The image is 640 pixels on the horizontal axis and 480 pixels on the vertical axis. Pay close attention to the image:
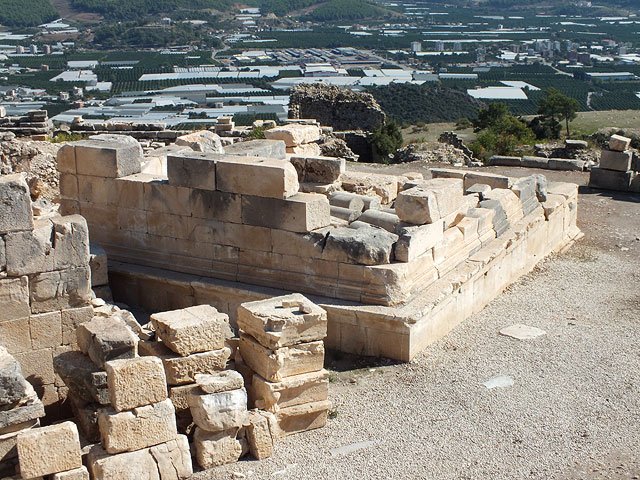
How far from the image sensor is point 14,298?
8.07 meters

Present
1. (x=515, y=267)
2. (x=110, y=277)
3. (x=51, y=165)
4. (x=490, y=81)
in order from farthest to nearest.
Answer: (x=490, y=81) < (x=51, y=165) < (x=515, y=267) < (x=110, y=277)

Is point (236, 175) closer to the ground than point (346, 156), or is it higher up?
higher up

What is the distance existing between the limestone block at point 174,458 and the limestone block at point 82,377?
0.66 meters

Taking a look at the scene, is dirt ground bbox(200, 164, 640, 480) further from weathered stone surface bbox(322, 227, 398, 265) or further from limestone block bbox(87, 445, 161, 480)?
weathered stone surface bbox(322, 227, 398, 265)

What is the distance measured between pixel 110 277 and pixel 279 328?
3.87 m

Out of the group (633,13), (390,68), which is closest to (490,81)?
(390,68)

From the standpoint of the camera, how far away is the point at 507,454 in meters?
7.44

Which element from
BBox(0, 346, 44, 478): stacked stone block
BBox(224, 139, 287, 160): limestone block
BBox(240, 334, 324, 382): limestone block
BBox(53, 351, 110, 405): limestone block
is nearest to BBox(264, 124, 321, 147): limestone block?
BBox(224, 139, 287, 160): limestone block

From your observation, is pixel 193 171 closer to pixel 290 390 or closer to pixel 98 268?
pixel 98 268

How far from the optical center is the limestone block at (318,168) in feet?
41.3

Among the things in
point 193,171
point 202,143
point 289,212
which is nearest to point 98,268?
point 193,171

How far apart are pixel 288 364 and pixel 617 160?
11.6 m

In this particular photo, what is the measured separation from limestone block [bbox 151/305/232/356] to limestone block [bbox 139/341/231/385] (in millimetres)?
54

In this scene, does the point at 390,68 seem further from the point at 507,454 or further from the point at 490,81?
the point at 507,454
